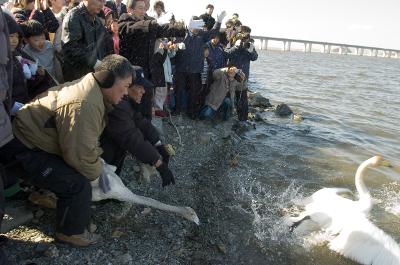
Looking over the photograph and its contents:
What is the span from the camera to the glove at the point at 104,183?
4.41m

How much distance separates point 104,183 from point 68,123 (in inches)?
40.0

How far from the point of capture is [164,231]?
4.89 m

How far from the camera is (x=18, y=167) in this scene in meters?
3.96

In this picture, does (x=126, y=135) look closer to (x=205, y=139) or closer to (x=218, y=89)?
(x=205, y=139)

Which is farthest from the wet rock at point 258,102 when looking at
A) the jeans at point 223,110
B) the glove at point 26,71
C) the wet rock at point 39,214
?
the wet rock at point 39,214

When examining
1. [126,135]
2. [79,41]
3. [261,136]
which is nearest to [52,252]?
[126,135]

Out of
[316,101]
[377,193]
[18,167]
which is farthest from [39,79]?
[316,101]

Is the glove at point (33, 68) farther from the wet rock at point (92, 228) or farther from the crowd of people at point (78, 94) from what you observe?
the wet rock at point (92, 228)

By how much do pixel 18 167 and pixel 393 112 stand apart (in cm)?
1822

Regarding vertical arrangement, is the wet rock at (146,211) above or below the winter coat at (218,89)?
below

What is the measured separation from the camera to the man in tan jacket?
370cm

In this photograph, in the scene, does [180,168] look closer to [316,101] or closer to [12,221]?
[12,221]

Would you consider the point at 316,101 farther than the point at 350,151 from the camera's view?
Yes

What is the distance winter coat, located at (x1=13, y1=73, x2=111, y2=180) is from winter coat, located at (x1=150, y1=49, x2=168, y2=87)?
3.56 meters
